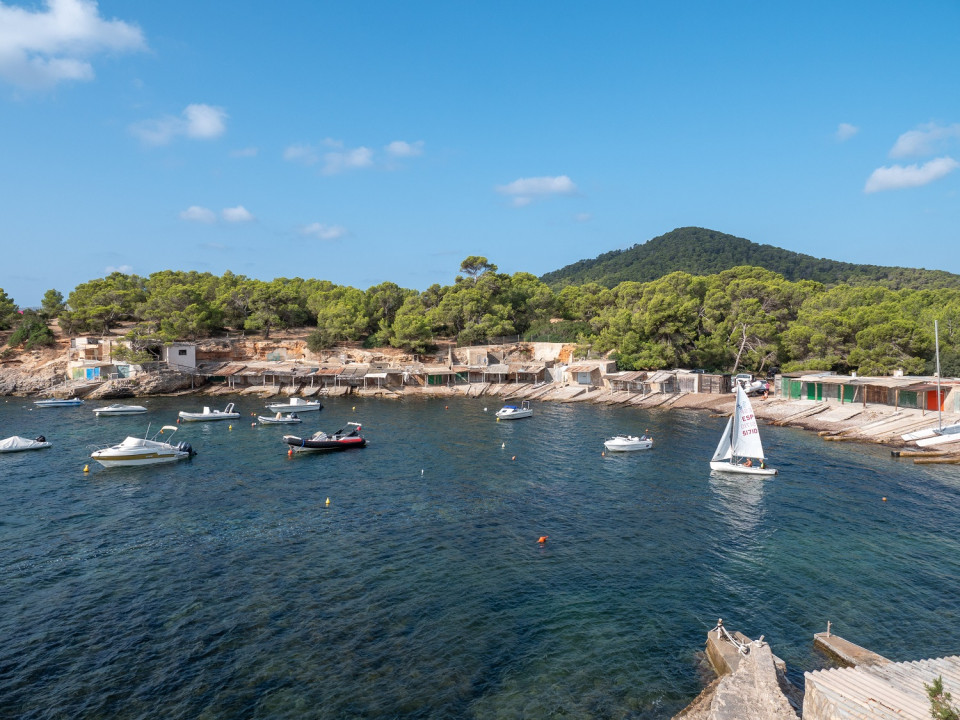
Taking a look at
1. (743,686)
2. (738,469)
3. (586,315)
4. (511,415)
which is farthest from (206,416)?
(586,315)

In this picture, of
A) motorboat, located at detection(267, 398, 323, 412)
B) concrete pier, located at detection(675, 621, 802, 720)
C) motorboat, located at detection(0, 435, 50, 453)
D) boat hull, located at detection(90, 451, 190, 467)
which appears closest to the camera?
concrete pier, located at detection(675, 621, 802, 720)

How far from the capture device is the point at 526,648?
20.6 m

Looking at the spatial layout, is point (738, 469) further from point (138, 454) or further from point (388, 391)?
point (388, 391)

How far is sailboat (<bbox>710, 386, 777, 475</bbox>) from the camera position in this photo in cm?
4456

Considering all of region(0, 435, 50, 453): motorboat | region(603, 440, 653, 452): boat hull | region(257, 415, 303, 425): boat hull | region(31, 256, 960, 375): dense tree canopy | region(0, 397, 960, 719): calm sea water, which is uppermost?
region(31, 256, 960, 375): dense tree canopy

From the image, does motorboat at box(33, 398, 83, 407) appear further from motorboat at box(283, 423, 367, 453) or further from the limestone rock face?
the limestone rock face

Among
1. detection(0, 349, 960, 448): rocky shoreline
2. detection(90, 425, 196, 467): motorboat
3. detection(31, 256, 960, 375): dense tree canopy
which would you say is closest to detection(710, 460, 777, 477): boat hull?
detection(0, 349, 960, 448): rocky shoreline

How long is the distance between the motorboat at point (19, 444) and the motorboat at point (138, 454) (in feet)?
33.4

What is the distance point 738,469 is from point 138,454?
50.4m

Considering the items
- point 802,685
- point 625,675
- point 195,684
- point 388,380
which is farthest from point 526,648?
point 388,380

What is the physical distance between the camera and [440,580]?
2589 centimetres

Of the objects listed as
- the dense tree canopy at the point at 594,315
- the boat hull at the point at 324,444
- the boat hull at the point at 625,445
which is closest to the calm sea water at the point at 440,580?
the boat hull at the point at 324,444

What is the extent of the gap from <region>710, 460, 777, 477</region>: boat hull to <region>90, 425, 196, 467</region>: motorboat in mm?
46871

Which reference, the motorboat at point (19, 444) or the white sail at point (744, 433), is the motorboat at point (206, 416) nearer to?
the motorboat at point (19, 444)
